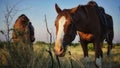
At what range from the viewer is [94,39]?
4070 mm

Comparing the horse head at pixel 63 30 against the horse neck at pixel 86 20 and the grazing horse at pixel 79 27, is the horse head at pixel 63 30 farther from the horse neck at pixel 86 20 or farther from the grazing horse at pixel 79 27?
the horse neck at pixel 86 20

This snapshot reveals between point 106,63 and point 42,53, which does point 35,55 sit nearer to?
point 42,53

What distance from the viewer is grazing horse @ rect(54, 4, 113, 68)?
10.9 feet

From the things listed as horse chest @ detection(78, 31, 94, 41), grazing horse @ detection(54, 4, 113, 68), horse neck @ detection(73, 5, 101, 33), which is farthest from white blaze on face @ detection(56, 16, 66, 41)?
horse chest @ detection(78, 31, 94, 41)

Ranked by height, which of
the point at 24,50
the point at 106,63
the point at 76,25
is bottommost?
the point at 106,63

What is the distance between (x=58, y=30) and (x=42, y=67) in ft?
1.52

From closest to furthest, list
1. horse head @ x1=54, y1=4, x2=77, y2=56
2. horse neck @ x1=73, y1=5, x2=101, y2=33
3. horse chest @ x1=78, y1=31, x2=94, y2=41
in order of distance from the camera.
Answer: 1. horse head @ x1=54, y1=4, x2=77, y2=56
2. horse neck @ x1=73, y1=5, x2=101, y2=33
3. horse chest @ x1=78, y1=31, x2=94, y2=41

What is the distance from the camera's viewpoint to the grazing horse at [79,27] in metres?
3.32

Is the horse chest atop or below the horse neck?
below

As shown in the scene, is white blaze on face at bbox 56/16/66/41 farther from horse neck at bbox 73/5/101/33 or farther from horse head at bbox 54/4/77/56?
horse neck at bbox 73/5/101/33

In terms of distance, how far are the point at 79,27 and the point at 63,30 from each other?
0.45 meters

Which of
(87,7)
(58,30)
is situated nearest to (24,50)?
(58,30)

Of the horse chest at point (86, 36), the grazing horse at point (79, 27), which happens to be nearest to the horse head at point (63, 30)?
the grazing horse at point (79, 27)

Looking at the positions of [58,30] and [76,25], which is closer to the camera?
[58,30]
